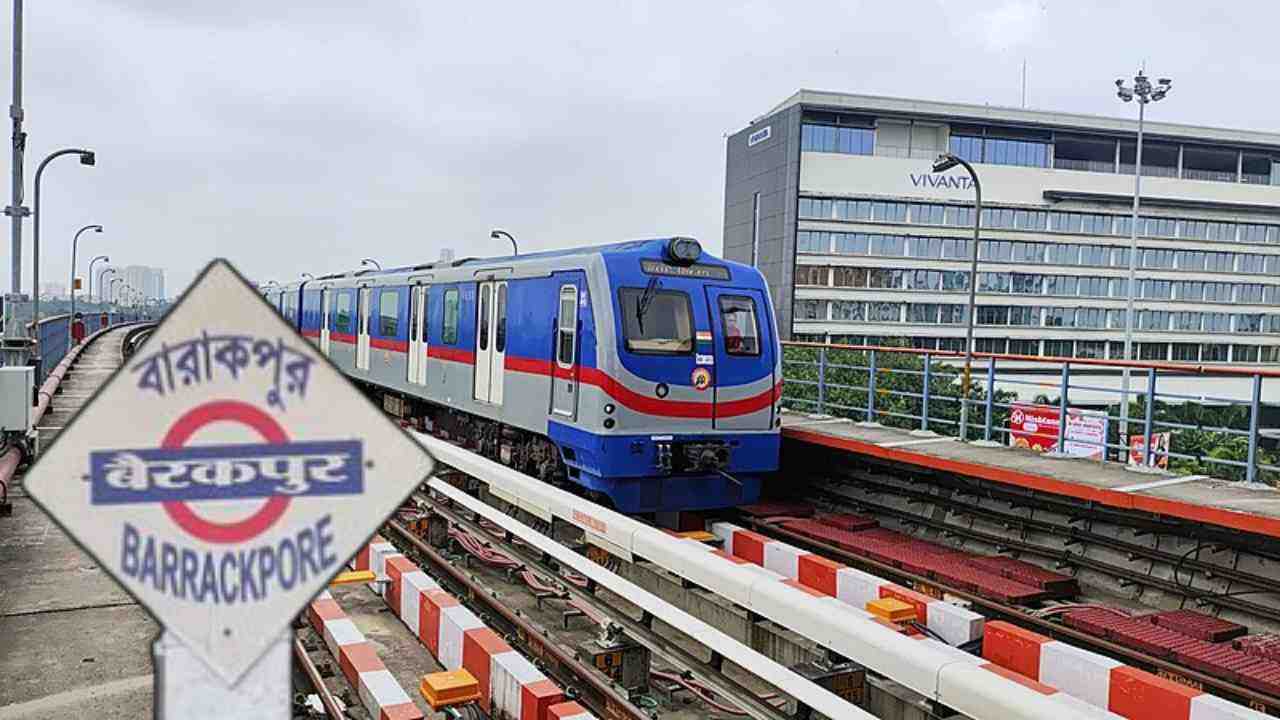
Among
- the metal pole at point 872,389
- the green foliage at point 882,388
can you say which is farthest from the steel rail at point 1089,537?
the green foliage at point 882,388

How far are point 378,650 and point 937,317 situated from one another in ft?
216

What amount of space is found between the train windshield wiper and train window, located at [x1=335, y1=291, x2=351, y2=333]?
10870 mm

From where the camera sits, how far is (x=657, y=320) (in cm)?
1091

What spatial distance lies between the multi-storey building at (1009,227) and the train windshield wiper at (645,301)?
181 feet

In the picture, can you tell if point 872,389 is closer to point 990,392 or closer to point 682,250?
point 990,392

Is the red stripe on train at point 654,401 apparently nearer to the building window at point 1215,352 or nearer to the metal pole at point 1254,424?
the metal pole at point 1254,424

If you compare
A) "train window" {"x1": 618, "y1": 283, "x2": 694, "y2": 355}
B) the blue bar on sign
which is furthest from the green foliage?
the blue bar on sign

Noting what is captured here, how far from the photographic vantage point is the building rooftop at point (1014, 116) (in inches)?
2559

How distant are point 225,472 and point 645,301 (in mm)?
8805


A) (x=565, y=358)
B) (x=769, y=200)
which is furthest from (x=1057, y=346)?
(x=565, y=358)

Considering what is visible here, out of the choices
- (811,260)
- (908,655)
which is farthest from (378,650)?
(811,260)

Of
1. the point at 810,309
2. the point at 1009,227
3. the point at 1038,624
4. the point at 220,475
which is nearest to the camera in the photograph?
the point at 220,475

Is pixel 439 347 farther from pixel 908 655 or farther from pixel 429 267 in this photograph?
pixel 908 655

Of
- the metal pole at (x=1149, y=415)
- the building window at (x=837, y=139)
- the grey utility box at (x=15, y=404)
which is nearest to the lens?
the metal pole at (x=1149, y=415)
